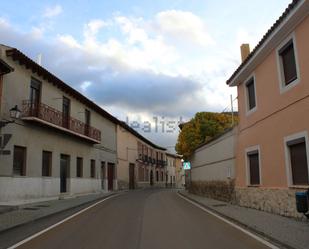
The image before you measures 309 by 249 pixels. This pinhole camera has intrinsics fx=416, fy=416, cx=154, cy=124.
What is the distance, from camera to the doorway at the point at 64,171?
1077 inches

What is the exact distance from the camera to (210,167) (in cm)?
2781

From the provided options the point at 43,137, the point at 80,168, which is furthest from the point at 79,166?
the point at 43,137

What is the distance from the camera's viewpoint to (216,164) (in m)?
25.7

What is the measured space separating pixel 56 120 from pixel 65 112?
345 cm

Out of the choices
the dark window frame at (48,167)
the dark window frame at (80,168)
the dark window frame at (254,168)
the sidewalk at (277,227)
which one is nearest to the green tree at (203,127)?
the dark window frame at (80,168)

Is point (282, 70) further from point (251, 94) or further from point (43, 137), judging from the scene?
point (43, 137)

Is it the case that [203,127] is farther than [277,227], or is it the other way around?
[203,127]

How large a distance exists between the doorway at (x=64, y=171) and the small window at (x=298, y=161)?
1726 centimetres

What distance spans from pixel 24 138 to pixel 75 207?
16.3 ft

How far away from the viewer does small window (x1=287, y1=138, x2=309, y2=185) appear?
1291cm

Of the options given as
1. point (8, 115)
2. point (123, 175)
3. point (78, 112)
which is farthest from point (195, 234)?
point (123, 175)

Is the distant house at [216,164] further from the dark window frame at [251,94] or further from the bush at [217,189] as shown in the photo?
the dark window frame at [251,94]

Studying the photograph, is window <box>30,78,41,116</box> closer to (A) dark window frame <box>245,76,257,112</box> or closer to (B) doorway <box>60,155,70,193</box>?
(B) doorway <box>60,155,70,193</box>

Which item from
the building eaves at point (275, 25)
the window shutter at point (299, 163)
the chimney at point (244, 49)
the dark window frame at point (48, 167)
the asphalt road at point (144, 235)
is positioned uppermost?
the chimney at point (244, 49)
